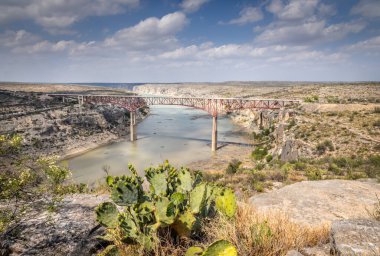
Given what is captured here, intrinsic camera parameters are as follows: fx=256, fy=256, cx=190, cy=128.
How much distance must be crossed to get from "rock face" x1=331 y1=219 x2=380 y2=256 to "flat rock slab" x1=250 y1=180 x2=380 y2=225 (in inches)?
115

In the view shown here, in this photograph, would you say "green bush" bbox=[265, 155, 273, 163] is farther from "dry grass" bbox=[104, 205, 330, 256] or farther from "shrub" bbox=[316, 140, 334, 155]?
"dry grass" bbox=[104, 205, 330, 256]

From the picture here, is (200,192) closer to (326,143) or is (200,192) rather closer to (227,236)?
(227,236)

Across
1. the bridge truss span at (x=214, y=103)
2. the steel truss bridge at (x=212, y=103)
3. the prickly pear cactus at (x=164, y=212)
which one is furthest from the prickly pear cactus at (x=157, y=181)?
the bridge truss span at (x=214, y=103)

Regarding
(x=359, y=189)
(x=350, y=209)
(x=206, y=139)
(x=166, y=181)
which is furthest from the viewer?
(x=206, y=139)

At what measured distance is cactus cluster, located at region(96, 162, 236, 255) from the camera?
3619 mm

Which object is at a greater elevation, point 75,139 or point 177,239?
point 177,239

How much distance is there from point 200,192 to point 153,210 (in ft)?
2.50

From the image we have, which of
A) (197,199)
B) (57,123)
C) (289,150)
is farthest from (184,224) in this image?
(57,123)

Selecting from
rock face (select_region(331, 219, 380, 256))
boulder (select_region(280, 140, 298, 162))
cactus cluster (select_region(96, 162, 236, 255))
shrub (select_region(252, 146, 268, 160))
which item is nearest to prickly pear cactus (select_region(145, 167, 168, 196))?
cactus cluster (select_region(96, 162, 236, 255))

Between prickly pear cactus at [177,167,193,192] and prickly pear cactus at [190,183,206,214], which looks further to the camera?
prickly pear cactus at [177,167,193,192]

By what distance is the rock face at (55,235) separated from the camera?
13.7 feet

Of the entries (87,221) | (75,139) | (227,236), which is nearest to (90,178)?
(75,139)

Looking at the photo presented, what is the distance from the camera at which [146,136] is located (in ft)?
191

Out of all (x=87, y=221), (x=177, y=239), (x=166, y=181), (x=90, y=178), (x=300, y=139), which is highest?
(x=166, y=181)
